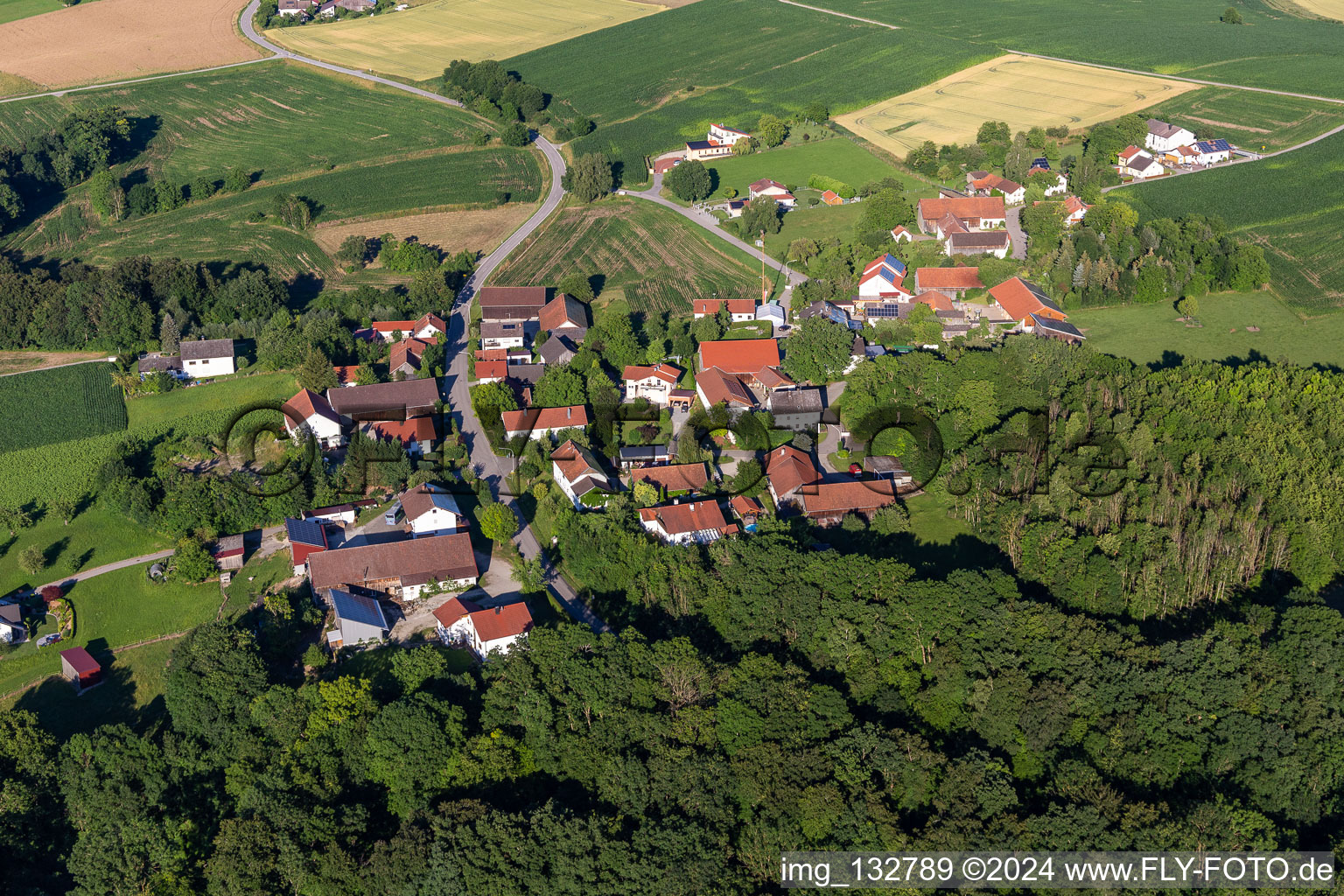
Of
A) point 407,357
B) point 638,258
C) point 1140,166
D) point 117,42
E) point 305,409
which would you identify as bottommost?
point 305,409

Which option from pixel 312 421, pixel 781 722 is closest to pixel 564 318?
pixel 312 421

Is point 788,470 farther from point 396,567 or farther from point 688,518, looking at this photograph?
point 396,567

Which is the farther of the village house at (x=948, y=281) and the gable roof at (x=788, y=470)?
the village house at (x=948, y=281)

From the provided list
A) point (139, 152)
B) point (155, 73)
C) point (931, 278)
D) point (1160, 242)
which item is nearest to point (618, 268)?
point (931, 278)

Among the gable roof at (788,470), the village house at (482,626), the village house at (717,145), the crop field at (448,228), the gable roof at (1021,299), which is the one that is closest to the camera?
the village house at (482,626)

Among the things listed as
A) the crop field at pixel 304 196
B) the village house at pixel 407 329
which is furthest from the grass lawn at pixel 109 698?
the crop field at pixel 304 196

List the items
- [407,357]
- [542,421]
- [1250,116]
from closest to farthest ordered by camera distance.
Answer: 1. [542,421]
2. [407,357]
3. [1250,116]

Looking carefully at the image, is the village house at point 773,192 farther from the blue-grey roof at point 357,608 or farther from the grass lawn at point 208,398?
the blue-grey roof at point 357,608
